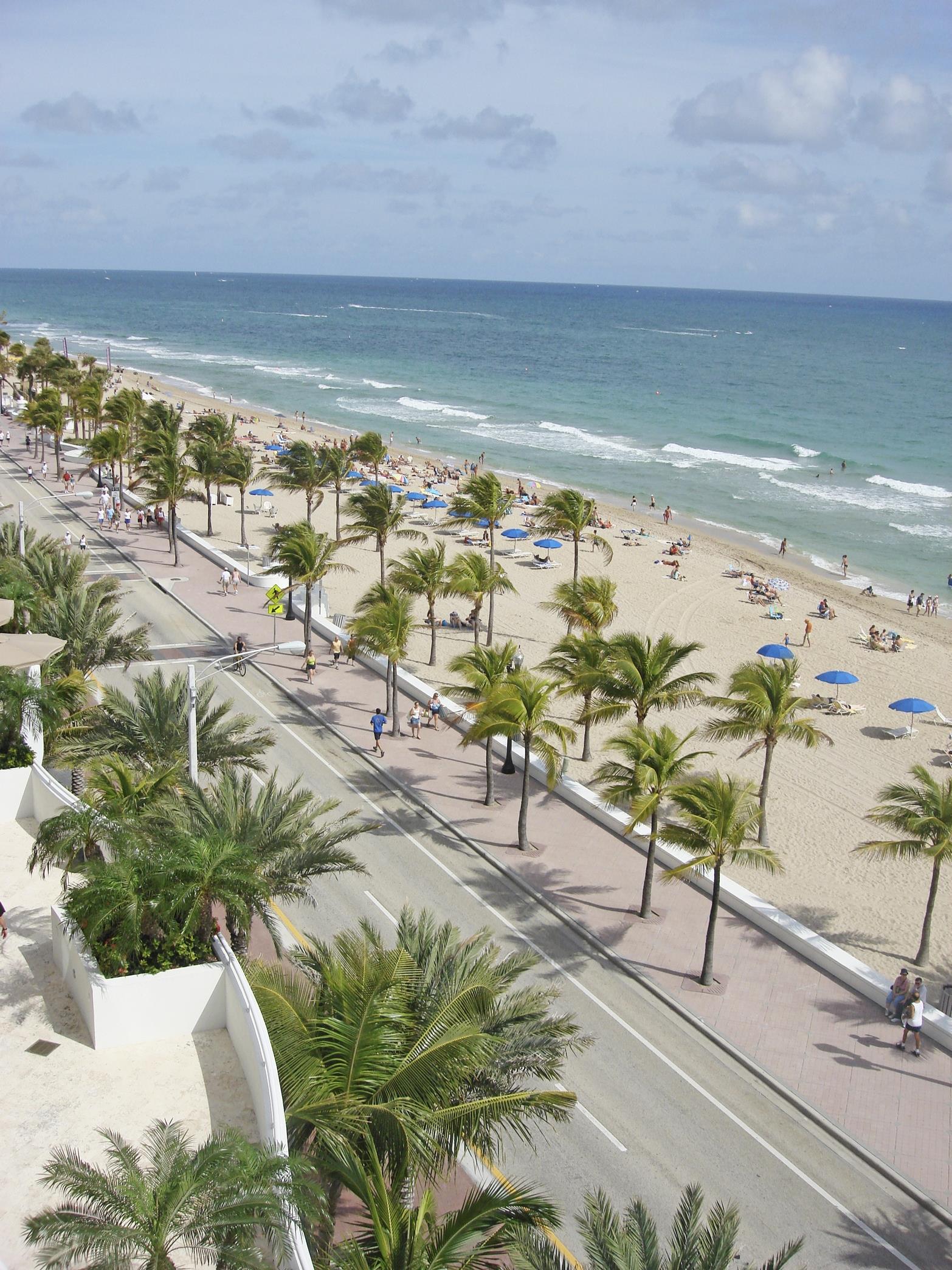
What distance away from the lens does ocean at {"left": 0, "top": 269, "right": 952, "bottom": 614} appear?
6366 centimetres

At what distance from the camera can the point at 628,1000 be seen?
18.2 meters

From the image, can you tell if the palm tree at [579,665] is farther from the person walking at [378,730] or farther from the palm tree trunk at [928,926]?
the palm tree trunk at [928,926]

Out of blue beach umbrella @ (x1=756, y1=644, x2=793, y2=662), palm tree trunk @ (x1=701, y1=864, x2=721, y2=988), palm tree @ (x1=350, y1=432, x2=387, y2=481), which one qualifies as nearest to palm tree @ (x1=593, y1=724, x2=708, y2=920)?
palm tree trunk @ (x1=701, y1=864, x2=721, y2=988)

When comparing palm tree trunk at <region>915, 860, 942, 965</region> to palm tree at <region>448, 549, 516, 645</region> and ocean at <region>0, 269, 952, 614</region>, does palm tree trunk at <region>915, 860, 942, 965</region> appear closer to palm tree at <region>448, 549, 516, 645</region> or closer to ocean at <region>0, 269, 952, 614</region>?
palm tree at <region>448, 549, 516, 645</region>

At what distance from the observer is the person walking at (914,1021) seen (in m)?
17.0

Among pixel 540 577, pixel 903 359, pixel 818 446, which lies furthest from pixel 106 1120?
pixel 903 359

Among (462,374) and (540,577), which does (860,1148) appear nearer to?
(540,577)

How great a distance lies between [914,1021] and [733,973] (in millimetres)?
2968

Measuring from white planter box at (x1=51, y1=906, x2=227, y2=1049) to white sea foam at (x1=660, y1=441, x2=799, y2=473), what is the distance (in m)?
68.9

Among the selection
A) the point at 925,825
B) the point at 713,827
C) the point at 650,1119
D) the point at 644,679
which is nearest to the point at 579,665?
the point at 644,679

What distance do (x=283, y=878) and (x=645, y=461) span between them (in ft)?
218

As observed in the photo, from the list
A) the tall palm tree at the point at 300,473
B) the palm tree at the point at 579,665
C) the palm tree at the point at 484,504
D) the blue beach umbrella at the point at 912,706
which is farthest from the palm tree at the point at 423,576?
the blue beach umbrella at the point at 912,706

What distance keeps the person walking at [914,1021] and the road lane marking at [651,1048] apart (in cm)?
333

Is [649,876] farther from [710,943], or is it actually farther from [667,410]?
[667,410]
